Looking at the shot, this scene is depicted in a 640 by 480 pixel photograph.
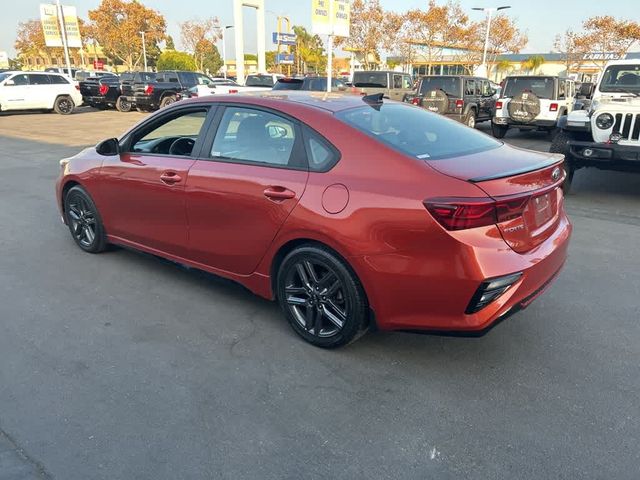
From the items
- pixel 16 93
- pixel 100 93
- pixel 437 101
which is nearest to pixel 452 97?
pixel 437 101

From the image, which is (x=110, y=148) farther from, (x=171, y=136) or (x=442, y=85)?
(x=442, y=85)

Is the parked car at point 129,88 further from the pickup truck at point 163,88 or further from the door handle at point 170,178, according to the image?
the door handle at point 170,178

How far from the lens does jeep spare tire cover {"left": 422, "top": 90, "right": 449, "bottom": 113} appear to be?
1411 centimetres

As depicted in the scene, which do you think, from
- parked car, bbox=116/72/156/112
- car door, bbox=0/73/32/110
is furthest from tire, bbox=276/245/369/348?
car door, bbox=0/73/32/110

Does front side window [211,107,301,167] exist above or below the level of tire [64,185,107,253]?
above

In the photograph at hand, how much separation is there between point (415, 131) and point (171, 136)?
246 centimetres

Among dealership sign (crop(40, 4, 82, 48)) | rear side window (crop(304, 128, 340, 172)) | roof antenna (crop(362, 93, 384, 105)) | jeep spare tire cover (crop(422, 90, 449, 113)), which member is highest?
dealership sign (crop(40, 4, 82, 48))

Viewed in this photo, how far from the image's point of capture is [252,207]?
3.35 meters

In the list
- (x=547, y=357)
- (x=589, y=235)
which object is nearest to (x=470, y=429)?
(x=547, y=357)

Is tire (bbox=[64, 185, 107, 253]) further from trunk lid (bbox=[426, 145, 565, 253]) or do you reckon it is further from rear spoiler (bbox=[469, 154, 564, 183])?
rear spoiler (bbox=[469, 154, 564, 183])

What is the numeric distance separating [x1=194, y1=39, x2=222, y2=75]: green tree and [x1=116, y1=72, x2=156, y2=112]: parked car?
148 feet

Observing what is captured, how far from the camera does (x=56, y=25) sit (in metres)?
32.8

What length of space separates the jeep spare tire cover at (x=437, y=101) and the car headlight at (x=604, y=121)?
754 centimetres

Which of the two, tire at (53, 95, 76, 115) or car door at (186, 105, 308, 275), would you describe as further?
tire at (53, 95, 76, 115)
